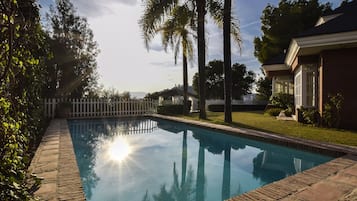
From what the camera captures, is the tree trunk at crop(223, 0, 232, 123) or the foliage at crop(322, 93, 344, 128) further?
the tree trunk at crop(223, 0, 232, 123)

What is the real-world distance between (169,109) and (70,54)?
26.7ft

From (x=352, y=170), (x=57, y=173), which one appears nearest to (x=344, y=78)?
(x=352, y=170)

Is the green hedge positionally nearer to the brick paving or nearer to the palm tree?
the palm tree

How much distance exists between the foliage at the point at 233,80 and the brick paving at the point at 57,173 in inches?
1060

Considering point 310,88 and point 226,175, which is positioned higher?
point 310,88

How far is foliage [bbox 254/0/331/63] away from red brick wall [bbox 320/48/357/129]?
13.3 m

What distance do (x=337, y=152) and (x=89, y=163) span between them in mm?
5910

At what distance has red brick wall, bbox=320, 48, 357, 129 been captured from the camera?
342 inches

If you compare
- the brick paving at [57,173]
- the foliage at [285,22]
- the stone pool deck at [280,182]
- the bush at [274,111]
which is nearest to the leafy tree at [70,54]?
the brick paving at [57,173]

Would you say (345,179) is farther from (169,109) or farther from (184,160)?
(169,109)

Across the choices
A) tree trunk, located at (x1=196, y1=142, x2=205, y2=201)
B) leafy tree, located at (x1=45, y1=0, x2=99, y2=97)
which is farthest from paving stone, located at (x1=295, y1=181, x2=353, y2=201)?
leafy tree, located at (x1=45, y1=0, x2=99, y2=97)

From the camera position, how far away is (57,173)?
3.80 meters

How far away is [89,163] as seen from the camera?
5.96 m

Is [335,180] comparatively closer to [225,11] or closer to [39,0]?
[39,0]
